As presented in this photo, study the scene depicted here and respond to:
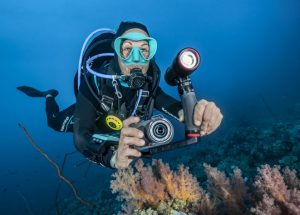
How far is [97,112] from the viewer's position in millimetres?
4062

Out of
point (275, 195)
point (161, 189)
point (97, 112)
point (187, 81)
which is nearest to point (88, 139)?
point (97, 112)

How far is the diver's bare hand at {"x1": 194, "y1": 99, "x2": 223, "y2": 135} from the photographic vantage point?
8.65ft

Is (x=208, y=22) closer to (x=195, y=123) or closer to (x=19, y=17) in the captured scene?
Result: (x=19, y=17)

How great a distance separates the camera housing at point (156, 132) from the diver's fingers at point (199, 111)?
26 cm

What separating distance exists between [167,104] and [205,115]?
5.62 ft

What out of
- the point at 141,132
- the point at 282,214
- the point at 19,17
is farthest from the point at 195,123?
the point at 19,17

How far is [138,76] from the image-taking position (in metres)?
3.71

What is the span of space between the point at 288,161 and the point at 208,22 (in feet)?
528

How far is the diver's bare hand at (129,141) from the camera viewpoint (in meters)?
2.40

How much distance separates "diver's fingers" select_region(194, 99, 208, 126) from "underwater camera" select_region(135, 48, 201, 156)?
0.04 metres

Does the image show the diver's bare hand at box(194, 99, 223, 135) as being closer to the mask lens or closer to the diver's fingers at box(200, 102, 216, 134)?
the diver's fingers at box(200, 102, 216, 134)

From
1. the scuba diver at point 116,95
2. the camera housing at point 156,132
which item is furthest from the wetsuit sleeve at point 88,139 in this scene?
the camera housing at point 156,132

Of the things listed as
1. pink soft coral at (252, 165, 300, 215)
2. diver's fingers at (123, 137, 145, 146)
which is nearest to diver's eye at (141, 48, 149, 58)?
diver's fingers at (123, 137, 145, 146)

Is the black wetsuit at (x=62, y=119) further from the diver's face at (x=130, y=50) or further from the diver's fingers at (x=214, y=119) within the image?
the diver's fingers at (x=214, y=119)
